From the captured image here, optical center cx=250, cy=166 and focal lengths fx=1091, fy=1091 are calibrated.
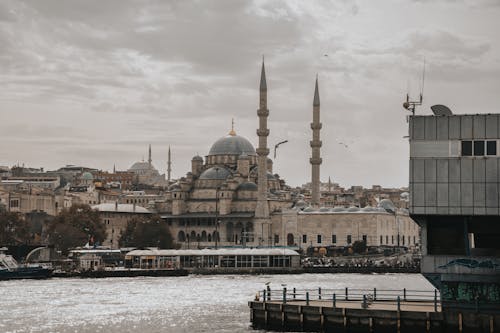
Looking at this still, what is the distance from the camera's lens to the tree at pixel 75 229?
132 meters

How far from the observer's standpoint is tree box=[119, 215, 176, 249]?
14962 centimetres

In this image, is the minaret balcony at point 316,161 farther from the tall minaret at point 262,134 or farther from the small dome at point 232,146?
the small dome at point 232,146

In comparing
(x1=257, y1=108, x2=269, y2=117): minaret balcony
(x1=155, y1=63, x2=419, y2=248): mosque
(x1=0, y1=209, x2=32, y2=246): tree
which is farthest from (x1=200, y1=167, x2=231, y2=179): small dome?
(x1=0, y1=209, x2=32, y2=246): tree

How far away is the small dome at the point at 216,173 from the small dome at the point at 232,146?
5981 mm

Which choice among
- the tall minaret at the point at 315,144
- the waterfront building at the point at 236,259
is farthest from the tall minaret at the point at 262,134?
the waterfront building at the point at 236,259

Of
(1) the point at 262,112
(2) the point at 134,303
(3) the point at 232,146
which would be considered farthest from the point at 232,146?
(2) the point at 134,303

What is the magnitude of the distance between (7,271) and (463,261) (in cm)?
6029

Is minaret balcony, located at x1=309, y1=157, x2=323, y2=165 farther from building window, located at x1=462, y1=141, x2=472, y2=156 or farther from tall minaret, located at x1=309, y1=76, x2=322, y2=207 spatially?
building window, located at x1=462, y1=141, x2=472, y2=156

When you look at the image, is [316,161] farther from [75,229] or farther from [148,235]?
[75,229]

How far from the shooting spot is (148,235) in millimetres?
149875

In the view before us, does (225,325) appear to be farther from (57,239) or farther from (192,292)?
(57,239)

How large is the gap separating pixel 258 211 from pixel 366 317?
119799 millimetres

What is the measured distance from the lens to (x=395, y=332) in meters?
42.3

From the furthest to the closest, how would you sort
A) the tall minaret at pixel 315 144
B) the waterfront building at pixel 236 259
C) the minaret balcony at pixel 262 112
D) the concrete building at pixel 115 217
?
the concrete building at pixel 115 217
the tall minaret at pixel 315 144
the minaret balcony at pixel 262 112
the waterfront building at pixel 236 259
